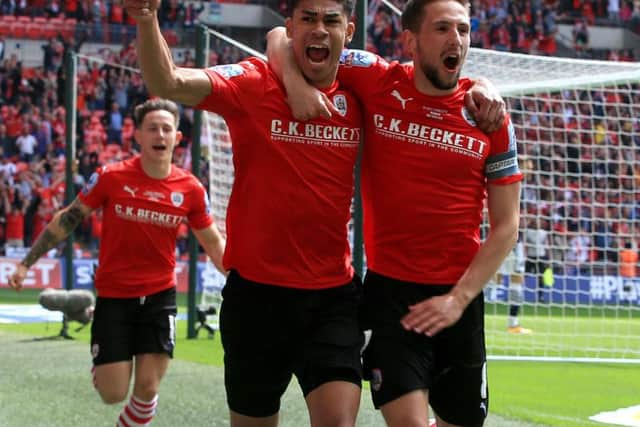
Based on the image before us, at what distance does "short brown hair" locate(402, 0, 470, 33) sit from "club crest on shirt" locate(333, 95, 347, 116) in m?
0.41

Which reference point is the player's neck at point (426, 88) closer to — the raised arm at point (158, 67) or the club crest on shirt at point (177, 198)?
the raised arm at point (158, 67)

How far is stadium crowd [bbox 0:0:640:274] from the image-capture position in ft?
64.4

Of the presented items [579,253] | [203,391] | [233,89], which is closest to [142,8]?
[233,89]

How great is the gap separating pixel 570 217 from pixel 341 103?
1514 centimetres

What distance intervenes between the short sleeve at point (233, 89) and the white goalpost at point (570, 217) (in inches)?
285

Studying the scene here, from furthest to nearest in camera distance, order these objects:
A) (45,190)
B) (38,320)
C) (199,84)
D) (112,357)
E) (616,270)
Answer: (45,190) < (616,270) < (38,320) < (112,357) < (199,84)

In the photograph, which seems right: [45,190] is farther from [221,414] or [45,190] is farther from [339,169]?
[339,169]

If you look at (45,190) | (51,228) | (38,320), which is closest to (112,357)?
(51,228)

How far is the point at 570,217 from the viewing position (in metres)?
19.3

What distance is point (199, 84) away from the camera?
4.48 m

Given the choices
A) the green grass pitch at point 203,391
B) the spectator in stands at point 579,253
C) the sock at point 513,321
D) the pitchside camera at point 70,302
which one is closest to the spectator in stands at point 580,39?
the spectator in stands at point 579,253

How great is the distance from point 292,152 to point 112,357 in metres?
3.06

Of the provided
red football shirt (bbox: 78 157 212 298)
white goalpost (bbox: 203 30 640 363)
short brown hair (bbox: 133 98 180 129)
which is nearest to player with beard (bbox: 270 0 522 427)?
red football shirt (bbox: 78 157 212 298)

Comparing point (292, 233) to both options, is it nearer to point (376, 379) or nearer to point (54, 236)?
point (376, 379)
